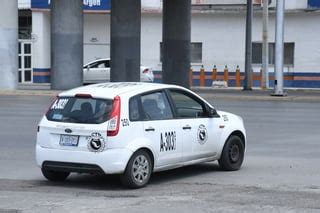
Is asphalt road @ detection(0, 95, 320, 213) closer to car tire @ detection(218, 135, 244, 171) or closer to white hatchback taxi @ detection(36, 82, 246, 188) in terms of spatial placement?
car tire @ detection(218, 135, 244, 171)

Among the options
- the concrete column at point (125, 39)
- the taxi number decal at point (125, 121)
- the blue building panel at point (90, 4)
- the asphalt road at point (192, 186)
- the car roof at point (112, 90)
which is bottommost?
the asphalt road at point (192, 186)

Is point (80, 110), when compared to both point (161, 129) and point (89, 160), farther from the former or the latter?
point (161, 129)

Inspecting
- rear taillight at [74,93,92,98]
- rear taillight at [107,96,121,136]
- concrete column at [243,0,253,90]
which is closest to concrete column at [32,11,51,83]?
concrete column at [243,0,253,90]

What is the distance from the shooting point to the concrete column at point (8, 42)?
32469 mm

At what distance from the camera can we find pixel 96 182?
1095 centimetres

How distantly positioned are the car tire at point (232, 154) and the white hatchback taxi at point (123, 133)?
0.45 meters

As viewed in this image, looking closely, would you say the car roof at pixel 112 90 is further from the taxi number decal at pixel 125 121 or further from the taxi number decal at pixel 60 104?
the taxi number decal at pixel 125 121

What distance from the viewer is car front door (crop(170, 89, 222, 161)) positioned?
439 inches

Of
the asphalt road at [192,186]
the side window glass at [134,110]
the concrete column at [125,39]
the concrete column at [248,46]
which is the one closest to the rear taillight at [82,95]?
the side window glass at [134,110]

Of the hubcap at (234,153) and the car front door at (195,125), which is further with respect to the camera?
the hubcap at (234,153)

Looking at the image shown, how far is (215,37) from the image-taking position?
46375 millimetres

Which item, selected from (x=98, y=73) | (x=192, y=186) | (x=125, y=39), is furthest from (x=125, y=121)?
(x=98, y=73)

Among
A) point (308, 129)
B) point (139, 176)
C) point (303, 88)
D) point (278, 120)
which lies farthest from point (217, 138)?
point (303, 88)

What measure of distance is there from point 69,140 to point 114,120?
0.75 meters
